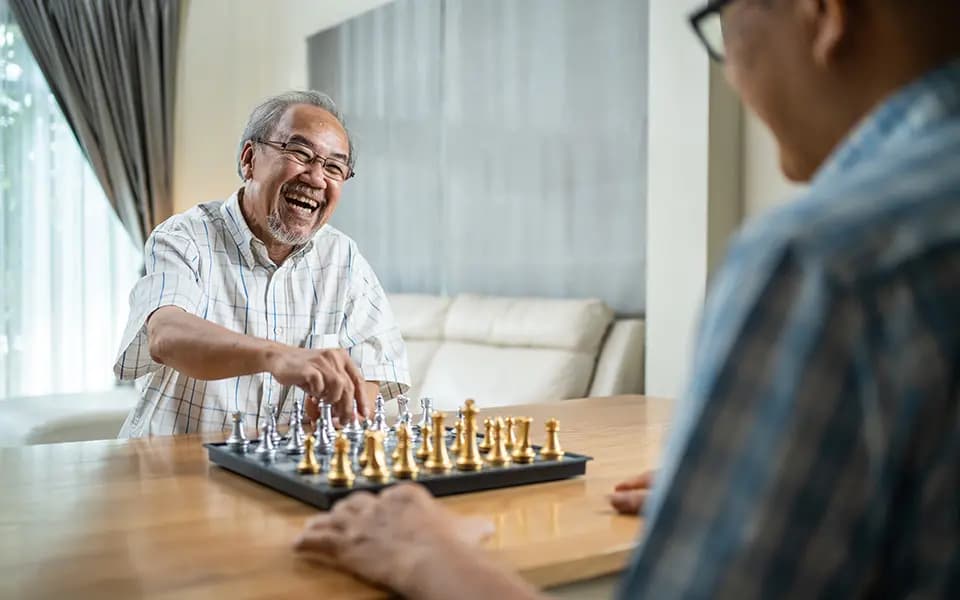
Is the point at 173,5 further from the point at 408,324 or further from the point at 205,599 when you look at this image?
the point at 205,599

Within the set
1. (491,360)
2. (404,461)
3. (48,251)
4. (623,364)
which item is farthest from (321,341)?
(48,251)

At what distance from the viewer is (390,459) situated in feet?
4.71

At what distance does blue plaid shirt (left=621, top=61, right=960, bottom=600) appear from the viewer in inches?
18.1

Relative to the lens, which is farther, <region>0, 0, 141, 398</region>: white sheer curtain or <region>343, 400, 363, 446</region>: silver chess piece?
<region>0, 0, 141, 398</region>: white sheer curtain

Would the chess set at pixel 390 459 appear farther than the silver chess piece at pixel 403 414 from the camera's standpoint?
No

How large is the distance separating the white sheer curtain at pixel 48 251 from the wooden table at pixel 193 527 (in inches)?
172

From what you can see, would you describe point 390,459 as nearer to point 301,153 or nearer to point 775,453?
point 775,453

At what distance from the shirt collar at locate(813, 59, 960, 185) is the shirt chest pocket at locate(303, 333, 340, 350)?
6.36ft

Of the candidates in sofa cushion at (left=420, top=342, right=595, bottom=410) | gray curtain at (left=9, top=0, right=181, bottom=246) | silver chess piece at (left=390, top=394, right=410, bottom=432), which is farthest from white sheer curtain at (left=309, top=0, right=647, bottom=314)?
silver chess piece at (left=390, top=394, right=410, bottom=432)

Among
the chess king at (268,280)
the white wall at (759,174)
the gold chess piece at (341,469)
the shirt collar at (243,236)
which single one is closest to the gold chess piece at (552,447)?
the gold chess piece at (341,469)

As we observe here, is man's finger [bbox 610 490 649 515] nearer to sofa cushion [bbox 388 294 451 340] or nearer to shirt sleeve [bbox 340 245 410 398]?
shirt sleeve [bbox 340 245 410 398]

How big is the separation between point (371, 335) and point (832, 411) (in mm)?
1990

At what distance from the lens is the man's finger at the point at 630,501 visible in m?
1.22

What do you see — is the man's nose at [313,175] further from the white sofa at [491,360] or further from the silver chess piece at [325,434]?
the white sofa at [491,360]
